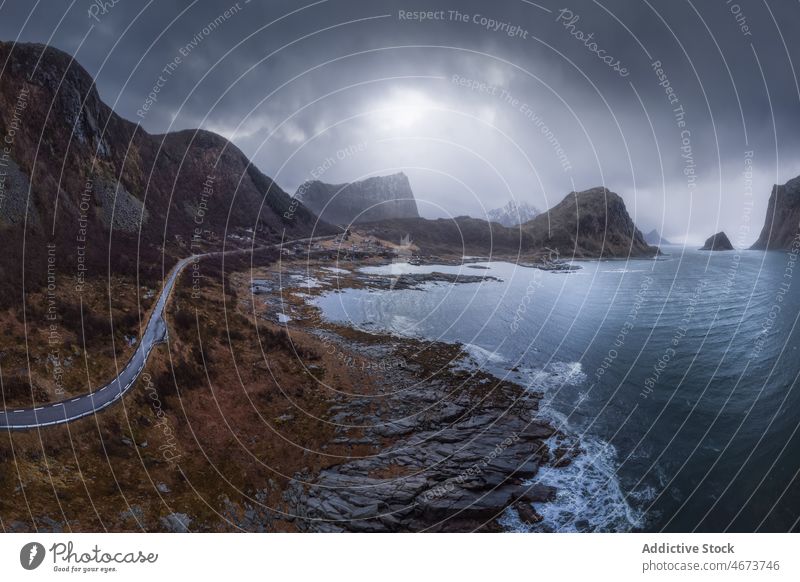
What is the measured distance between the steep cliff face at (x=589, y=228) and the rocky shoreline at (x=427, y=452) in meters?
116

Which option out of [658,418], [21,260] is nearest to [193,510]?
[21,260]

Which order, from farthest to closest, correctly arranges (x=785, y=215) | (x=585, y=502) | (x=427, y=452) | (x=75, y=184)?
(x=785, y=215), (x=75, y=184), (x=427, y=452), (x=585, y=502)

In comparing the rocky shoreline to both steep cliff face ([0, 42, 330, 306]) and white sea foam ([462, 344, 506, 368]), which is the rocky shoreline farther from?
steep cliff face ([0, 42, 330, 306])

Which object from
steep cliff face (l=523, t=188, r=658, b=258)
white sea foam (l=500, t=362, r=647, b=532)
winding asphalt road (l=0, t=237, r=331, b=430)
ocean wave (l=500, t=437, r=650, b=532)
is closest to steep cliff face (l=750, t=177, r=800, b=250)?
steep cliff face (l=523, t=188, r=658, b=258)

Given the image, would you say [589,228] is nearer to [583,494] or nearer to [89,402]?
[583,494]

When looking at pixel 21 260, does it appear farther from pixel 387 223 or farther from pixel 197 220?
pixel 387 223

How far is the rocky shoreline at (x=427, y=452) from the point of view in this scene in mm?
13414

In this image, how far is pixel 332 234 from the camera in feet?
372

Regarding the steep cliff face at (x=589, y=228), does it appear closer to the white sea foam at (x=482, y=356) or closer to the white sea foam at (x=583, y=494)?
the white sea foam at (x=482, y=356)

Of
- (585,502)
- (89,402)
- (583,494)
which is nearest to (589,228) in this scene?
(583,494)

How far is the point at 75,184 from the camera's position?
34219mm

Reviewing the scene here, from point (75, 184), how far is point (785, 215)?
178855mm

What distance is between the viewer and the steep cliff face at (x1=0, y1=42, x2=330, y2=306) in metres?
24.0

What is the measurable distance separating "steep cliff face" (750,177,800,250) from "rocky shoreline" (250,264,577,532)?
109 meters
